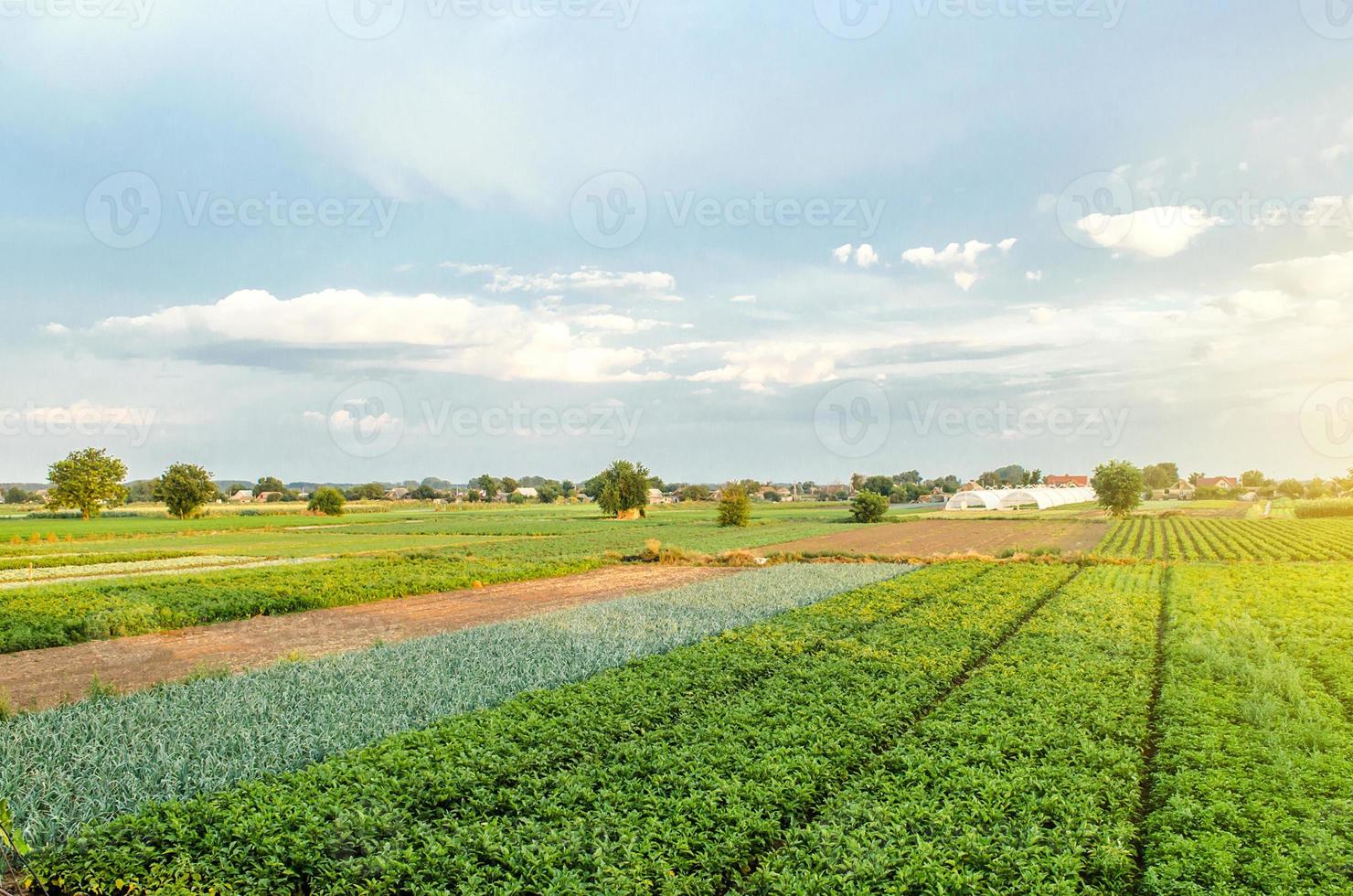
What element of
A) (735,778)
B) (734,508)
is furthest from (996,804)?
(734,508)

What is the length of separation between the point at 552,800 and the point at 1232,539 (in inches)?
2310

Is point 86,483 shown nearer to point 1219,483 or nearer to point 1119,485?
point 1119,485

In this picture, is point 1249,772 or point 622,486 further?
point 622,486

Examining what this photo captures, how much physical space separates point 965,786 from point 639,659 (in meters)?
7.99

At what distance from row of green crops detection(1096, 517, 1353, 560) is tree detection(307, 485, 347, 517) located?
9598 centimetres

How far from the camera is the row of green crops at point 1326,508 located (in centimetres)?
6956

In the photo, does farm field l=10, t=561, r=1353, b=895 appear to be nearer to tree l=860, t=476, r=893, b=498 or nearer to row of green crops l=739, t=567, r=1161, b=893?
row of green crops l=739, t=567, r=1161, b=893

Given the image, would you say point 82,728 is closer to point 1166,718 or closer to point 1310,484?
point 1166,718

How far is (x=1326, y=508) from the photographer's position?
71.0 m

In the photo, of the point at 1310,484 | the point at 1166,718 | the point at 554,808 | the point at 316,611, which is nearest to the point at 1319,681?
the point at 1166,718

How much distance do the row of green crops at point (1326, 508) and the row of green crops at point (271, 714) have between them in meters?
76.5

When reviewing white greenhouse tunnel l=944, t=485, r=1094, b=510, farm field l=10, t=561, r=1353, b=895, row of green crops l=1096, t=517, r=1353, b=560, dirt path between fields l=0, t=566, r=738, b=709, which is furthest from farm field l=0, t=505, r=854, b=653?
row of green crops l=1096, t=517, r=1353, b=560

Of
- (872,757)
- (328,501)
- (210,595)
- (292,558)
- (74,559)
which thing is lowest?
(292,558)

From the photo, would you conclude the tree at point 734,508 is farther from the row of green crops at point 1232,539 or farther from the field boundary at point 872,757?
the field boundary at point 872,757
